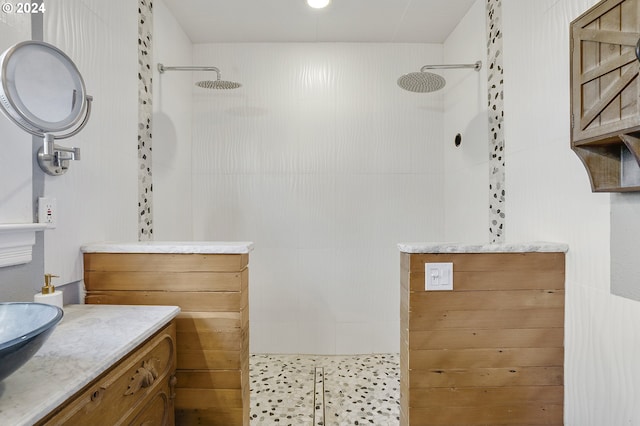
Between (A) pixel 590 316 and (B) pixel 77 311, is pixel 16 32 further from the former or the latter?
(A) pixel 590 316

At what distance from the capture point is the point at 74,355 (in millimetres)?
859

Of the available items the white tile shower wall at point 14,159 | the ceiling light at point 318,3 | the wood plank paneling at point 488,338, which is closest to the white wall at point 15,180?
the white tile shower wall at point 14,159

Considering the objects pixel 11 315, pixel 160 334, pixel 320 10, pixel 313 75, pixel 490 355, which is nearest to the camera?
pixel 11 315

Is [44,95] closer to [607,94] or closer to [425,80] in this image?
[607,94]

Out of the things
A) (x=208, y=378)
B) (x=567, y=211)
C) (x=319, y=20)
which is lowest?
(x=208, y=378)

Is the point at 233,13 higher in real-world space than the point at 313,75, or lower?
higher

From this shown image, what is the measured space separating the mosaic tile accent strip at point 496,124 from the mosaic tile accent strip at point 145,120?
202cm

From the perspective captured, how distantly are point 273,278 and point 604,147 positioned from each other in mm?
2159

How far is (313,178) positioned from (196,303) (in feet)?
4.85

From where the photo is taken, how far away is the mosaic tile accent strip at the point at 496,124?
183 centimetres

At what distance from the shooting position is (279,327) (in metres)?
2.63

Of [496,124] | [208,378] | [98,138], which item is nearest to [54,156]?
[98,138]

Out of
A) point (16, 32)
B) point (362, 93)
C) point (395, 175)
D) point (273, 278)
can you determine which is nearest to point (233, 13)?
point (362, 93)

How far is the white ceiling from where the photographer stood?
218cm
